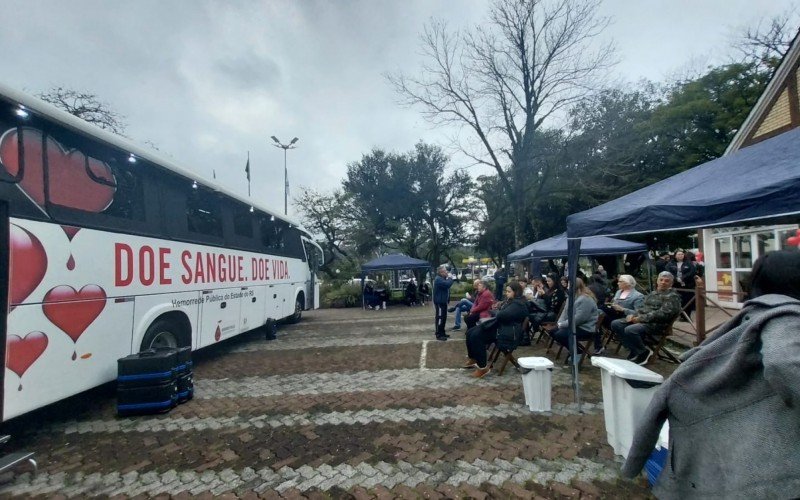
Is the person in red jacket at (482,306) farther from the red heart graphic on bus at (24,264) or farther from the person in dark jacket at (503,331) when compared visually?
the red heart graphic on bus at (24,264)

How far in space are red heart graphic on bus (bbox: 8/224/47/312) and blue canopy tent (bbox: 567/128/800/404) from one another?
216 inches

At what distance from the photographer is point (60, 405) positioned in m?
4.95

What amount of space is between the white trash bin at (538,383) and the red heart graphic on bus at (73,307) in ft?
15.6

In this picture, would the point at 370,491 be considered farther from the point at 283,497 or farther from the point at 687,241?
the point at 687,241

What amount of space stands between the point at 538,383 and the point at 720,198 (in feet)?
7.96

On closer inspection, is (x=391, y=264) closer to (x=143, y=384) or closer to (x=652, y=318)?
(x=652, y=318)

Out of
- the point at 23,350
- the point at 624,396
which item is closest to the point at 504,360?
the point at 624,396

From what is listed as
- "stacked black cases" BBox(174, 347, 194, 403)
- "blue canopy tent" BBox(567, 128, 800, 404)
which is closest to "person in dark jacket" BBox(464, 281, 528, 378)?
"blue canopy tent" BBox(567, 128, 800, 404)

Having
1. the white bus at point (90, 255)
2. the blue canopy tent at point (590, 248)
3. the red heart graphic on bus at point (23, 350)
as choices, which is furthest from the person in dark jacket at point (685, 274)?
the red heart graphic on bus at point (23, 350)

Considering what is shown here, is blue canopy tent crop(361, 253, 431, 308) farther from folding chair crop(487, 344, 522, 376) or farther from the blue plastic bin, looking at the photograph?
the blue plastic bin

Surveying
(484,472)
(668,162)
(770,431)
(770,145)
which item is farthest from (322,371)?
(668,162)

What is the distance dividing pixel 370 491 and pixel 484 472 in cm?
93

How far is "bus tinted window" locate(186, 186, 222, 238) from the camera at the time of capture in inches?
244

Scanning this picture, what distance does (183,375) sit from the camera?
4902 millimetres
